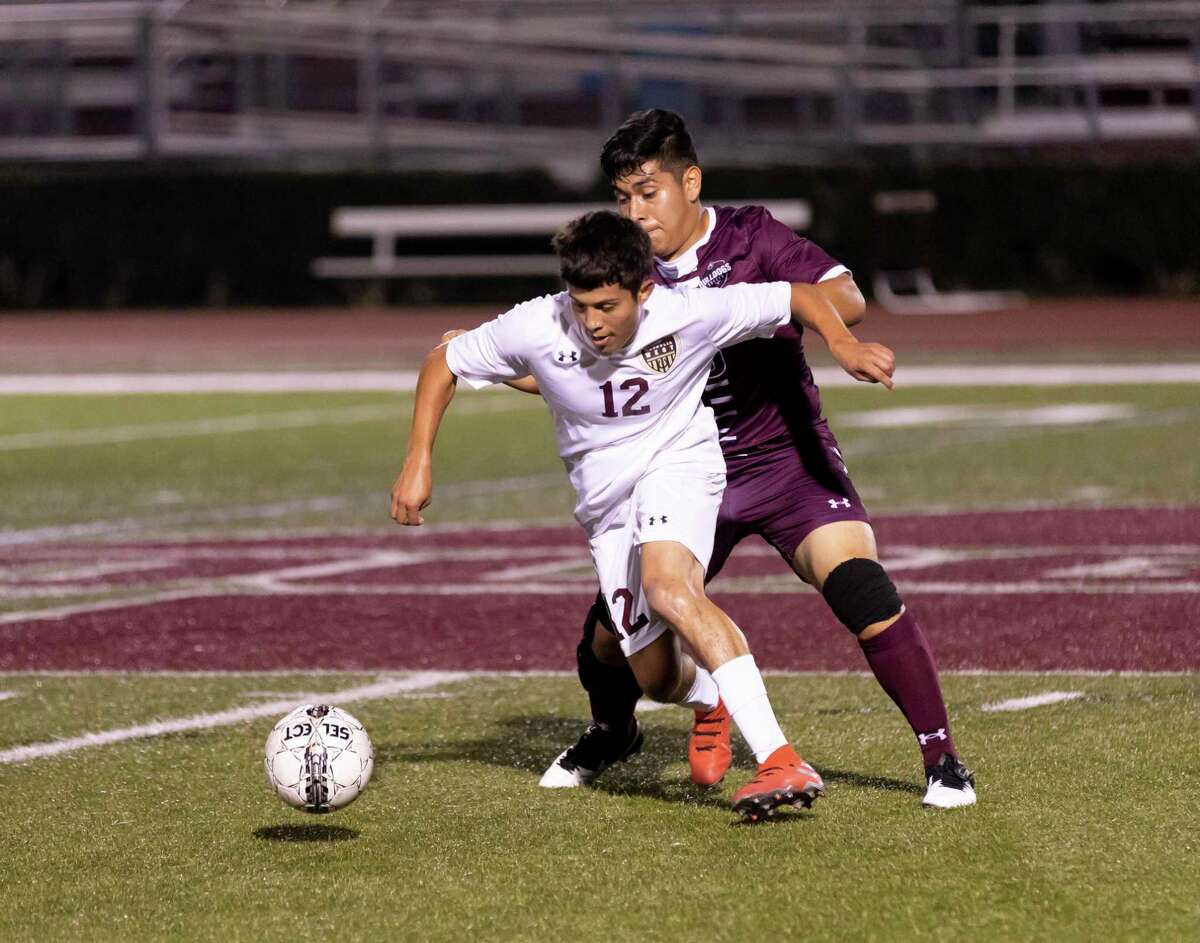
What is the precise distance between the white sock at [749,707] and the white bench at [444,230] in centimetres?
2469

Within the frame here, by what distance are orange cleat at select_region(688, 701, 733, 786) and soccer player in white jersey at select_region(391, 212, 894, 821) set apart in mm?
64

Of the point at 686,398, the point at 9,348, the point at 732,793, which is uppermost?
the point at 686,398

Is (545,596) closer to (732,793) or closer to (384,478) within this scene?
(732,793)

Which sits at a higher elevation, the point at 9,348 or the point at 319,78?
the point at 319,78

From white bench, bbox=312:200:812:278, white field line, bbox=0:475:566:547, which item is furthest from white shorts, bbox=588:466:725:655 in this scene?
white bench, bbox=312:200:812:278

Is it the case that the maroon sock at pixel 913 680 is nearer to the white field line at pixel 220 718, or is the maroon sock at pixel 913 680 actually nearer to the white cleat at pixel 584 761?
the white cleat at pixel 584 761

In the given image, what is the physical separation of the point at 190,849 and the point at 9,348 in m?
22.7

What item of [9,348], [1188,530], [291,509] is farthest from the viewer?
[9,348]

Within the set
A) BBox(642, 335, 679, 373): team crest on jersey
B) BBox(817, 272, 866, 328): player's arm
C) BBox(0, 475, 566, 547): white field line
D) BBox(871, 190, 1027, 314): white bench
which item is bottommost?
BBox(871, 190, 1027, 314): white bench

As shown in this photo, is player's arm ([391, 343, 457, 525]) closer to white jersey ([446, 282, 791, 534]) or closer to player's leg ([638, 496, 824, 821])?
white jersey ([446, 282, 791, 534])

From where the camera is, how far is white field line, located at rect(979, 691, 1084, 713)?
24.8ft

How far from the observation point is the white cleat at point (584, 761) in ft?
21.6

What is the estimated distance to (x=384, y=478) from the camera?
1501 cm

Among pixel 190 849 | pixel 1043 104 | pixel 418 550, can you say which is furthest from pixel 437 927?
pixel 1043 104
